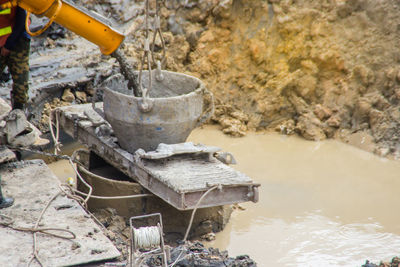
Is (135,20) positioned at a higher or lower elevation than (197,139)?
higher

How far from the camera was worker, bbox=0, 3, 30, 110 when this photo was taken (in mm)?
5129

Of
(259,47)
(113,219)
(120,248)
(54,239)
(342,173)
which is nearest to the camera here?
(54,239)

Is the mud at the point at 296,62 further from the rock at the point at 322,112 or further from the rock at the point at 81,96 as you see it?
the rock at the point at 81,96

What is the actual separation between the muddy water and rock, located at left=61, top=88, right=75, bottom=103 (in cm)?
189

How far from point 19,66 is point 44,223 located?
1.72m

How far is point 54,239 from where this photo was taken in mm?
4309

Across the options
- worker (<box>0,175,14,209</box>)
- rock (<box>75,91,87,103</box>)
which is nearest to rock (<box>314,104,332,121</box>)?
rock (<box>75,91,87,103</box>)

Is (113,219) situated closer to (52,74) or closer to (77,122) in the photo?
(77,122)

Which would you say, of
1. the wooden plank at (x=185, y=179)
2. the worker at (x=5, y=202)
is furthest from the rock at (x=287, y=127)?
the worker at (x=5, y=202)

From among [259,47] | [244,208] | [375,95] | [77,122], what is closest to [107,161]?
[77,122]

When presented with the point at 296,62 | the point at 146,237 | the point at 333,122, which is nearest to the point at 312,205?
the point at 333,122

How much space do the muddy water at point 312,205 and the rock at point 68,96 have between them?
6.20 feet

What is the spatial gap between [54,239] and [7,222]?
1.52ft

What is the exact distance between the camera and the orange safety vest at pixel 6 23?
200 inches
